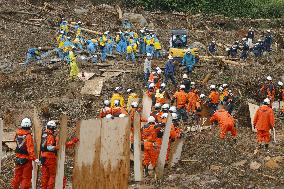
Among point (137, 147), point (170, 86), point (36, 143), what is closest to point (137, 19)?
point (170, 86)

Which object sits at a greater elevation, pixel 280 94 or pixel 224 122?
pixel 280 94

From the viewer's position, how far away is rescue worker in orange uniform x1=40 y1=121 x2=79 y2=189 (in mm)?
10320

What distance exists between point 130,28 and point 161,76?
407 inches

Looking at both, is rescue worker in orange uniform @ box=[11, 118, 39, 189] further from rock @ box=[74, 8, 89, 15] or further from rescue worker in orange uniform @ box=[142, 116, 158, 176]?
rock @ box=[74, 8, 89, 15]

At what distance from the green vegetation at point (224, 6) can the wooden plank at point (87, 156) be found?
29777 millimetres

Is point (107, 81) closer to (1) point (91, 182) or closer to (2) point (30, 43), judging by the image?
(2) point (30, 43)

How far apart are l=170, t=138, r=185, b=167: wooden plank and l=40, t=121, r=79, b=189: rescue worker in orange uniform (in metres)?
3.05

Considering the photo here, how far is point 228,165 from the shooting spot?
40.2 ft

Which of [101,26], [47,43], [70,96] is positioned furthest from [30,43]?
[70,96]

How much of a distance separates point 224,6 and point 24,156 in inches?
1218

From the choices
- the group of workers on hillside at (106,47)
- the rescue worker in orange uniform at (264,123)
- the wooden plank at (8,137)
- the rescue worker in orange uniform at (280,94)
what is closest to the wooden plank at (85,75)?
the group of workers on hillside at (106,47)

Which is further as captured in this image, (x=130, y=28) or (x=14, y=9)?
(x=14, y=9)

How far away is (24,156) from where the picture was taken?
10508mm

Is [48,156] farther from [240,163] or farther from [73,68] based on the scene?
[73,68]
